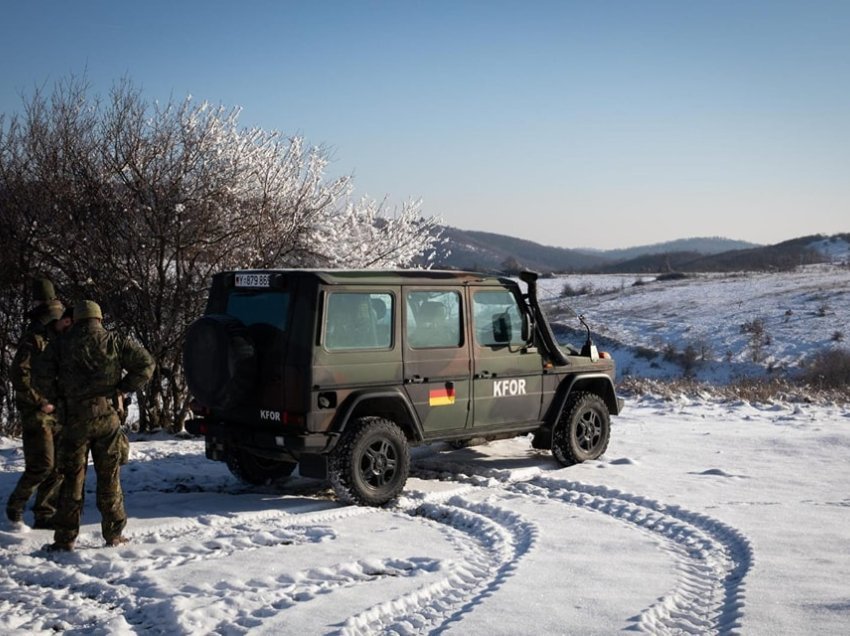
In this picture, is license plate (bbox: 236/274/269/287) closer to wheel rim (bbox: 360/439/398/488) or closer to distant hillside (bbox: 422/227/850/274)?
wheel rim (bbox: 360/439/398/488)

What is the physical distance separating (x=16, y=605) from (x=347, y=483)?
112 inches

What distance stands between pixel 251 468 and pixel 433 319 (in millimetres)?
2250

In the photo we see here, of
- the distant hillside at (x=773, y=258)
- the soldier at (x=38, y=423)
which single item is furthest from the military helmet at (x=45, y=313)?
the distant hillside at (x=773, y=258)

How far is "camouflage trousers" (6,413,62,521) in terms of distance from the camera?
664cm

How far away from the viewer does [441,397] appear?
803 cm

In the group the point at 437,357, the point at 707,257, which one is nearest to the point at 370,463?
the point at 437,357

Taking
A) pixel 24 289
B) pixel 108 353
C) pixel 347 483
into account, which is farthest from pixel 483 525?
pixel 24 289

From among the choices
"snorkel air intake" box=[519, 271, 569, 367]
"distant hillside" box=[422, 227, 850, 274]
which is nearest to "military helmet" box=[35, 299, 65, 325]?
"snorkel air intake" box=[519, 271, 569, 367]

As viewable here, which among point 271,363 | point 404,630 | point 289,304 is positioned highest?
point 289,304

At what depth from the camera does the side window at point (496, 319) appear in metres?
8.39

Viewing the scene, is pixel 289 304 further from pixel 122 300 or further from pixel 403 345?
pixel 122 300

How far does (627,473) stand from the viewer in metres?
8.91

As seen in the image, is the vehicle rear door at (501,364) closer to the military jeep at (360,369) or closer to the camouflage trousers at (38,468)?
the military jeep at (360,369)

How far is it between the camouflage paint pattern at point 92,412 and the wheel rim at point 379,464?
81.9 inches
